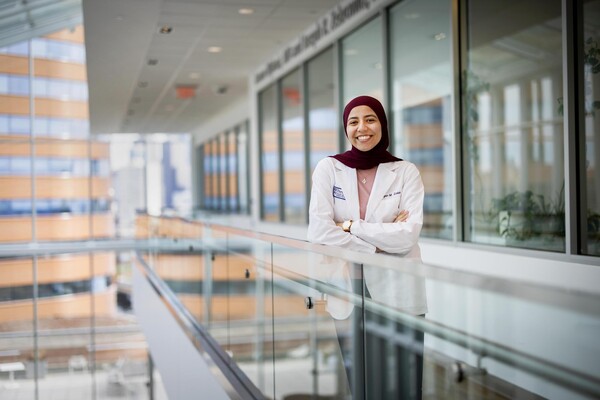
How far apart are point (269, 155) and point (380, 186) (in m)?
10.8

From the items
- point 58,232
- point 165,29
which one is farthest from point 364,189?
point 58,232

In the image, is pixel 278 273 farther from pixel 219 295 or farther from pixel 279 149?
pixel 279 149

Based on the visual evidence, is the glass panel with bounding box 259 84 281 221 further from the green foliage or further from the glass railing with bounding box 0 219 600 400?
the green foliage

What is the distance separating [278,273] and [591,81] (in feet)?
8.68

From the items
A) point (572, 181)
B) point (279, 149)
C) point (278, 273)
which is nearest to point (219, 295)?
point (278, 273)

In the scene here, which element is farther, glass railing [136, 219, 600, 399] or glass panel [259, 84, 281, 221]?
glass panel [259, 84, 281, 221]

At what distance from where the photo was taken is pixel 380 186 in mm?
3436

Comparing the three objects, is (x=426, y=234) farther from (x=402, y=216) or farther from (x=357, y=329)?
(x=357, y=329)

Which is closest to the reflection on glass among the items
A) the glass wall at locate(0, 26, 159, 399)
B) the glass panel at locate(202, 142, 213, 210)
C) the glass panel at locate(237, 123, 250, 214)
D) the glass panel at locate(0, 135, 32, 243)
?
the glass panel at locate(237, 123, 250, 214)

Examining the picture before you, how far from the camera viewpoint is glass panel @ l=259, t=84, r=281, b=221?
44.9 ft

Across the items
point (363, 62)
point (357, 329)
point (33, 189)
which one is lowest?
point (357, 329)

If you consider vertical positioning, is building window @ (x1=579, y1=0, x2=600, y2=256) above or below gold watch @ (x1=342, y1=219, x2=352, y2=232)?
above

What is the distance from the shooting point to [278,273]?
4344mm

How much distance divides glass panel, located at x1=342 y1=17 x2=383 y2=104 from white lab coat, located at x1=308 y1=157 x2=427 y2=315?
213 inches
